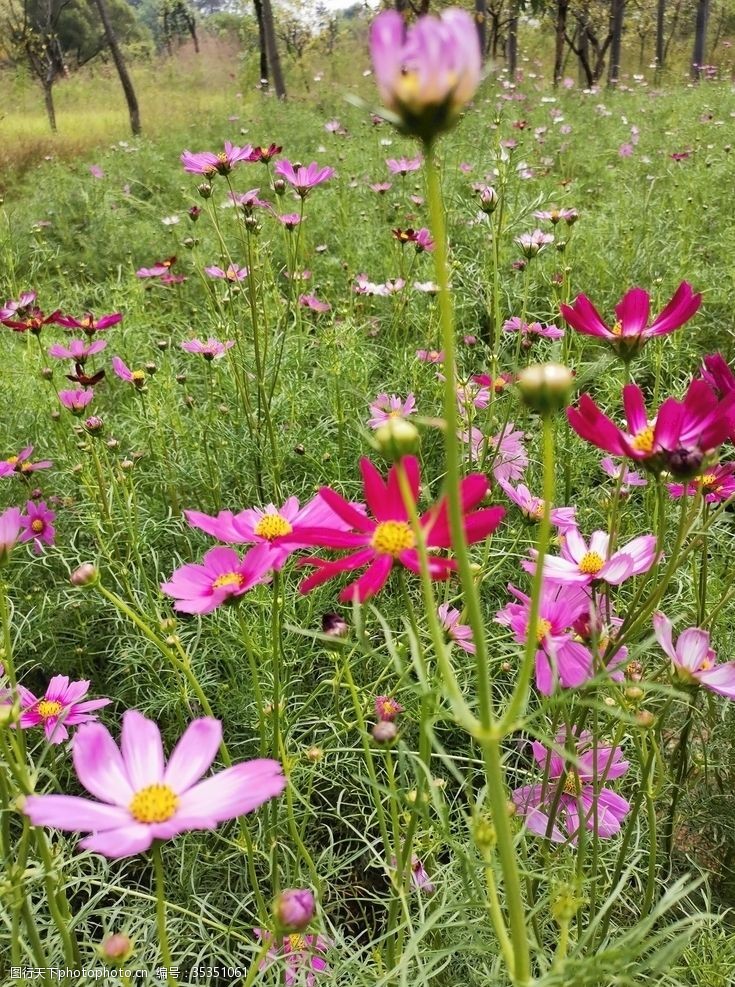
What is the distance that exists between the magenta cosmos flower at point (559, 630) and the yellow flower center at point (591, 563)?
0.07ft

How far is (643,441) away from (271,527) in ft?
1.05

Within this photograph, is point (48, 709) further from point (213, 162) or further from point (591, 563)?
point (213, 162)

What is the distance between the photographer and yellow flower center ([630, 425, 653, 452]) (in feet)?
1.76

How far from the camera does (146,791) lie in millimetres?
425

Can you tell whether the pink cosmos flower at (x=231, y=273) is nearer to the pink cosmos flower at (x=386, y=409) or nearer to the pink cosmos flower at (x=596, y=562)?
the pink cosmos flower at (x=386, y=409)

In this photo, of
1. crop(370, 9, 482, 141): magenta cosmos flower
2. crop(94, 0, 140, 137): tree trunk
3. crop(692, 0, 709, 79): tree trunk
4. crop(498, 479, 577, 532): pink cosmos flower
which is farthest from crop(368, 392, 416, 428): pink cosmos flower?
crop(692, 0, 709, 79): tree trunk

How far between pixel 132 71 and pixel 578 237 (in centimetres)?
1339

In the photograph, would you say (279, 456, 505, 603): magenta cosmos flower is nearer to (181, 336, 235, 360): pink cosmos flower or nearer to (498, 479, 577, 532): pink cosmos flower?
(498, 479, 577, 532): pink cosmos flower

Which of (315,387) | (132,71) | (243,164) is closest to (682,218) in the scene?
(315,387)

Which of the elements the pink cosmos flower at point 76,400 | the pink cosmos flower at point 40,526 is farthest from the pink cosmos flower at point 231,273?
the pink cosmos flower at point 40,526

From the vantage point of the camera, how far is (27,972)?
0.69 meters

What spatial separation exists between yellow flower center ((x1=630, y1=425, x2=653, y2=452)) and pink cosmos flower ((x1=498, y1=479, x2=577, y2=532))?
0.10m

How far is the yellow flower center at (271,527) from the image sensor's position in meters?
0.62

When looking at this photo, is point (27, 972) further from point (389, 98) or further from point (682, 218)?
point (682, 218)
